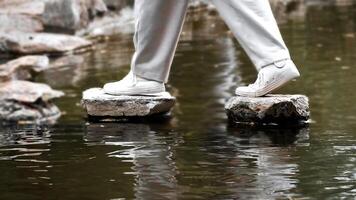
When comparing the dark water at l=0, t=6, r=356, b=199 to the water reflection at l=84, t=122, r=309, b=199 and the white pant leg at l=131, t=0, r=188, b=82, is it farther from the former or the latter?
the white pant leg at l=131, t=0, r=188, b=82

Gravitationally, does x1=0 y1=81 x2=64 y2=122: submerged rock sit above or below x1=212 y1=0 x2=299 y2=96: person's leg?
below

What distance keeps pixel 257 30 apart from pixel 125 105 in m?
0.88

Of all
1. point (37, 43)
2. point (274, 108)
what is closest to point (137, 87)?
point (274, 108)

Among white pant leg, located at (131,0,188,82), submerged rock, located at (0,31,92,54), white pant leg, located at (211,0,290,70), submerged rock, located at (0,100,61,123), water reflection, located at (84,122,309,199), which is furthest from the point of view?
submerged rock, located at (0,31,92,54)

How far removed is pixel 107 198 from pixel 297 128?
1460mm

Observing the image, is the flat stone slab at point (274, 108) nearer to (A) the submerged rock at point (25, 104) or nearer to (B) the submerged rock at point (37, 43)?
(A) the submerged rock at point (25, 104)

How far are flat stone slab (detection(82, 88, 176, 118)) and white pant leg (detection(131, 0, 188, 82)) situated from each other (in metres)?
0.11

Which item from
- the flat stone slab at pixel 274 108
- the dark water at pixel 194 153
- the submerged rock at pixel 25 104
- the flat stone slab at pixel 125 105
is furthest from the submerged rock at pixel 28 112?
the flat stone slab at pixel 274 108

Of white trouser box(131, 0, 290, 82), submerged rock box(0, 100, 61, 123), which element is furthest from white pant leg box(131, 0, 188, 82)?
submerged rock box(0, 100, 61, 123)

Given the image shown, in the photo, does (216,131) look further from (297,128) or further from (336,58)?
(336,58)

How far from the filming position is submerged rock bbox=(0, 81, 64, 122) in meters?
4.74

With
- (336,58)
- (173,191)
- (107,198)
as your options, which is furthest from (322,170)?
(336,58)

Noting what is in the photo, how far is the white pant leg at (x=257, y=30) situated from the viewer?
3607 mm

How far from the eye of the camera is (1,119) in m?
4.70
